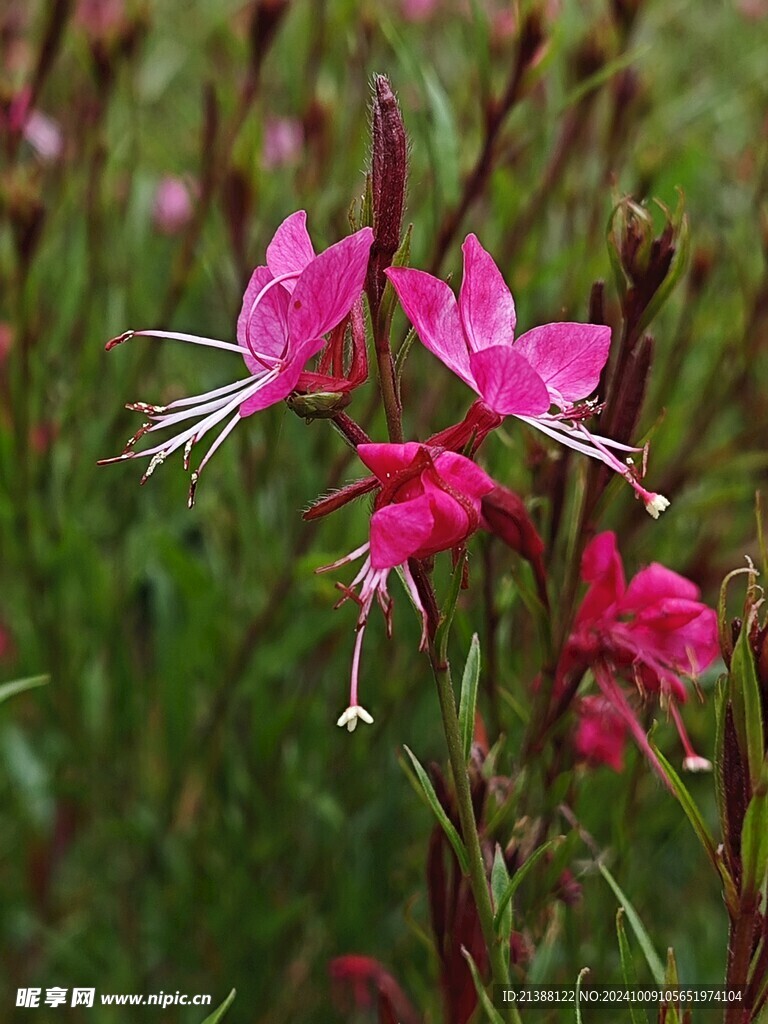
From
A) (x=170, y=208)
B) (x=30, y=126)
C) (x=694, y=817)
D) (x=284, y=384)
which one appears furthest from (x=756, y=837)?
(x=170, y=208)

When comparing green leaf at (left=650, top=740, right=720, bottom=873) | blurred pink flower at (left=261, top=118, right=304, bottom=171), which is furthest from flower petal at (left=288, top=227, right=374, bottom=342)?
blurred pink flower at (left=261, top=118, right=304, bottom=171)

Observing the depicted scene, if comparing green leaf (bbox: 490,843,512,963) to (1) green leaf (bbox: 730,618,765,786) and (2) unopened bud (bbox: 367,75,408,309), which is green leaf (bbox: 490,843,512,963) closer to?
(1) green leaf (bbox: 730,618,765,786)

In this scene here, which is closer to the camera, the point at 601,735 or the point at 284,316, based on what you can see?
the point at 284,316

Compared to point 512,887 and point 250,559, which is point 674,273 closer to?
point 512,887

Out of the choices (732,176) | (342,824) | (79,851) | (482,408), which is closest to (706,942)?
(342,824)

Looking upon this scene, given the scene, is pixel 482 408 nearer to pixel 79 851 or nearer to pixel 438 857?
pixel 438 857
